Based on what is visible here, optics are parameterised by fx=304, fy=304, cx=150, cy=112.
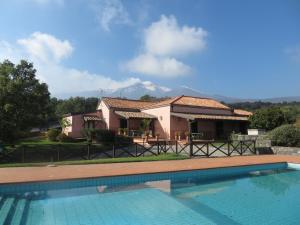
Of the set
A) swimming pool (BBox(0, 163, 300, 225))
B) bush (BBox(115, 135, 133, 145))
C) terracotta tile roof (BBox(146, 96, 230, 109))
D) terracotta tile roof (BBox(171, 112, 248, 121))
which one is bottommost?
swimming pool (BBox(0, 163, 300, 225))

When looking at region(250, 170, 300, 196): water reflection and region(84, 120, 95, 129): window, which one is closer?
region(250, 170, 300, 196): water reflection

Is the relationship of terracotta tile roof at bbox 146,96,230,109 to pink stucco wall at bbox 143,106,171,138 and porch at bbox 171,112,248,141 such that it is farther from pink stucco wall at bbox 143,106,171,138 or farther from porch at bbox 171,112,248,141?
porch at bbox 171,112,248,141

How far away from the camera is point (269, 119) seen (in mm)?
28500

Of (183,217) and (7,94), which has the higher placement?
(7,94)

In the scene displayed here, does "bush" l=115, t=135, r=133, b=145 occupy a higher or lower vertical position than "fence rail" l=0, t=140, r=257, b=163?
higher

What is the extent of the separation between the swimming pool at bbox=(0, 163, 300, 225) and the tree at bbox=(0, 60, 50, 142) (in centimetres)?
1532

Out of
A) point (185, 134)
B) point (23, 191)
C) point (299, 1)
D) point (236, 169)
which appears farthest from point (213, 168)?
point (185, 134)

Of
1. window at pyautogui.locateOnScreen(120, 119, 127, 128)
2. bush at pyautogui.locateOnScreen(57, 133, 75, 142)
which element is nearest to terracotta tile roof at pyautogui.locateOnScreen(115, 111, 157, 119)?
window at pyautogui.locateOnScreen(120, 119, 127, 128)

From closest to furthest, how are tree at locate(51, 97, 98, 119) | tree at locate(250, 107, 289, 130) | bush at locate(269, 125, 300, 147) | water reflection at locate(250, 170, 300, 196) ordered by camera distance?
1. water reflection at locate(250, 170, 300, 196)
2. bush at locate(269, 125, 300, 147)
3. tree at locate(250, 107, 289, 130)
4. tree at locate(51, 97, 98, 119)

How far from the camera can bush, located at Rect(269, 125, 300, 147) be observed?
22609 millimetres

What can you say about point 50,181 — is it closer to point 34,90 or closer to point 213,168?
point 213,168

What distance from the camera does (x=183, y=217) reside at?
801cm

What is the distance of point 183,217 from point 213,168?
6854 millimetres

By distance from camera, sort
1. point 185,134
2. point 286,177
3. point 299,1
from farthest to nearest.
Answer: point 185,134
point 299,1
point 286,177
